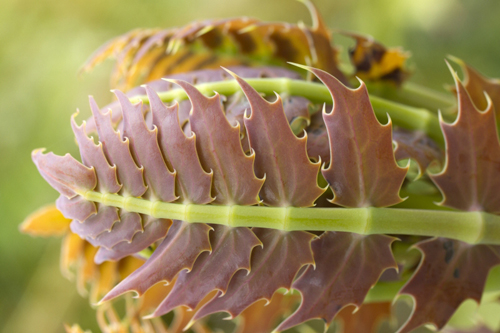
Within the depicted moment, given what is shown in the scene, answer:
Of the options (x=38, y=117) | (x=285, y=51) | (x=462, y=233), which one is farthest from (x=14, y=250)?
(x=462, y=233)

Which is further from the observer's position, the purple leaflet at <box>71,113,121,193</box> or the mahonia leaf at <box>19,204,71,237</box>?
the mahonia leaf at <box>19,204,71,237</box>

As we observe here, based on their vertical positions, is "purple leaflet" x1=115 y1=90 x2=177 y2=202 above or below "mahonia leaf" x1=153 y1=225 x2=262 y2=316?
above

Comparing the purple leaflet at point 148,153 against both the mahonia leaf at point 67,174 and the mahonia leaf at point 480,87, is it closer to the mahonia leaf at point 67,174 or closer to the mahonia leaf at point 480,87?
the mahonia leaf at point 67,174

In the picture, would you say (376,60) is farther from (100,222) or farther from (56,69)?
(56,69)

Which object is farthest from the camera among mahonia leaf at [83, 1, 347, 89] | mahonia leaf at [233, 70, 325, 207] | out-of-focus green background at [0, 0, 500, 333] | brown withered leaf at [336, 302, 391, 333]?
out-of-focus green background at [0, 0, 500, 333]

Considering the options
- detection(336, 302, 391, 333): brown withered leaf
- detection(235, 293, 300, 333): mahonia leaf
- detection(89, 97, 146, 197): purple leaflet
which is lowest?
detection(235, 293, 300, 333): mahonia leaf

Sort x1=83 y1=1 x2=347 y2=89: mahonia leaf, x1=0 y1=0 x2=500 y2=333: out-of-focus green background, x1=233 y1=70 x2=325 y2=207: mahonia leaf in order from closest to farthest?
x1=233 y1=70 x2=325 y2=207: mahonia leaf
x1=83 y1=1 x2=347 y2=89: mahonia leaf
x1=0 y1=0 x2=500 y2=333: out-of-focus green background

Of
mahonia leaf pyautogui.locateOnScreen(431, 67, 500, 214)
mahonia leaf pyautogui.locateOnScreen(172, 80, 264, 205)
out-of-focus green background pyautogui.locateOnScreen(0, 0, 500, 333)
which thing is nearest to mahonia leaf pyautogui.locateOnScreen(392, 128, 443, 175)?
mahonia leaf pyautogui.locateOnScreen(431, 67, 500, 214)

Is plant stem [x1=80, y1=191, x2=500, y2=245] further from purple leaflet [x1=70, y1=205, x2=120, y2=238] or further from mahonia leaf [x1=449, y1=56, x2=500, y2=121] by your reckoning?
mahonia leaf [x1=449, y1=56, x2=500, y2=121]
